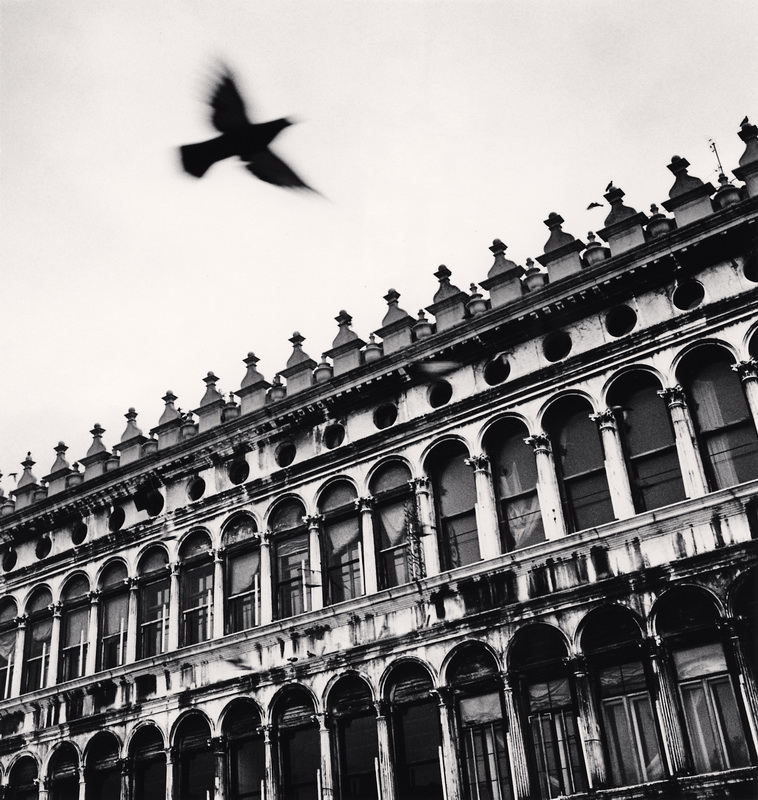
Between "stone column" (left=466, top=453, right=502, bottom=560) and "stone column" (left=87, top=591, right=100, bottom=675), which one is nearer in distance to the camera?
"stone column" (left=466, top=453, right=502, bottom=560)

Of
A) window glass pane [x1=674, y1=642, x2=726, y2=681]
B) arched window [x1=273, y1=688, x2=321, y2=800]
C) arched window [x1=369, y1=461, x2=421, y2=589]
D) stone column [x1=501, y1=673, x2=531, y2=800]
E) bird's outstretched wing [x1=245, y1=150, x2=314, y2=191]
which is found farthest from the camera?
arched window [x1=369, y1=461, x2=421, y2=589]

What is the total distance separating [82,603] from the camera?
26109mm

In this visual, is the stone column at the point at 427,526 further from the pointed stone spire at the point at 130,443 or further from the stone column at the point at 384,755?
the pointed stone spire at the point at 130,443

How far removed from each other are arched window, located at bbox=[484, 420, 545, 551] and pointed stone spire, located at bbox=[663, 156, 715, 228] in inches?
189

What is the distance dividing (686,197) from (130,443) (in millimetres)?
14195

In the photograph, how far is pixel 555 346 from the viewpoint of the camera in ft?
69.3

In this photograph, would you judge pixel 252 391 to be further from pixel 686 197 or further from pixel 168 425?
pixel 686 197

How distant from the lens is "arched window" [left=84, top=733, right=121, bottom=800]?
23500 millimetres

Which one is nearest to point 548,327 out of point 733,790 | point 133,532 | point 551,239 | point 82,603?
point 551,239

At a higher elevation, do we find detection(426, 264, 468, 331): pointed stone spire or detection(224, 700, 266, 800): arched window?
detection(426, 264, 468, 331): pointed stone spire

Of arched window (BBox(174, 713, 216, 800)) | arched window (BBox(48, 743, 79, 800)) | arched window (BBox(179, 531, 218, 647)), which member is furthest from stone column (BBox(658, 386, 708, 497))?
arched window (BBox(48, 743, 79, 800))

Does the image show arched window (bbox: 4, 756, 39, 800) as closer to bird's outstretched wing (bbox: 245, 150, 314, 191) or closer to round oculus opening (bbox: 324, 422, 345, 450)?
round oculus opening (bbox: 324, 422, 345, 450)

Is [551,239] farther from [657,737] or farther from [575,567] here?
[657,737]

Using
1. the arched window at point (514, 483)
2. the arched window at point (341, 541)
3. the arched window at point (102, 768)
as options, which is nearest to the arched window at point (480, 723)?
the arched window at point (514, 483)
